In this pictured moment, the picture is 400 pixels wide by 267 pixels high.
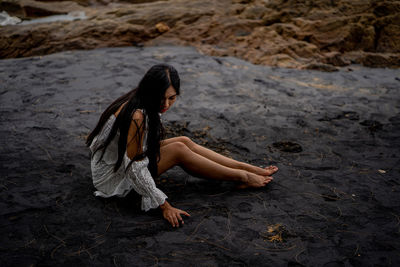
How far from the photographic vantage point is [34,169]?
260 cm

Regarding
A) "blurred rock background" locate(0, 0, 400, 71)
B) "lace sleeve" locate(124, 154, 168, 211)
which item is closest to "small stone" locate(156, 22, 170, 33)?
"blurred rock background" locate(0, 0, 400, 71)

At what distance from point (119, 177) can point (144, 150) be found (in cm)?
31

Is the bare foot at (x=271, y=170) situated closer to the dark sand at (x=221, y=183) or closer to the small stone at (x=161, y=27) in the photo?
the dark sand at (x=221, y=183)

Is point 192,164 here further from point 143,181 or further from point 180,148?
point 143,181

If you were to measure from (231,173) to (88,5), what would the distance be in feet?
29.4

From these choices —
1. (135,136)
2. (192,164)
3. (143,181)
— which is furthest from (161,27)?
(143,181)

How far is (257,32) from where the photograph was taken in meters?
6.80

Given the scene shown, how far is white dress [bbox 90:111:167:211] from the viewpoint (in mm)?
1995

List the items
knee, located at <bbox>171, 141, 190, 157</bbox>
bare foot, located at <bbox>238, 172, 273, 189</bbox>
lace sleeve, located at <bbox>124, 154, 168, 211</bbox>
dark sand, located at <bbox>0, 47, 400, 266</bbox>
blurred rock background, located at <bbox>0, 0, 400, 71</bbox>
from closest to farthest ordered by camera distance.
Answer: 1. dark sand, located at <bbox>0, 47, 400, 266</bbox>
2. lace sleeve, located at <bbox>124, 154, 168, 211</bbox>
3. knee, located at <bbox>171, 141, 190, 157</bbox>
4. bare foot, located at <bbox>238, 172, 273, 189</bbox>
5. blurred rock background, located at <bbox>0, 0, 400, 71</bbox>

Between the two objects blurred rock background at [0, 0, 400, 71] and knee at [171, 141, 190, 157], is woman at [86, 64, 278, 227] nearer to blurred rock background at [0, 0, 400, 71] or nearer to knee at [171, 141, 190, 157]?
knee at [171, 141, 190, 157]

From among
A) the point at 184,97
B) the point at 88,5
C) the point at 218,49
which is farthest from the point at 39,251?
the point at 88,5

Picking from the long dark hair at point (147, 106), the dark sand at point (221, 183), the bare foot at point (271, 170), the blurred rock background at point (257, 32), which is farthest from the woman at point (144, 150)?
the blurred rock background at point (257, 32)

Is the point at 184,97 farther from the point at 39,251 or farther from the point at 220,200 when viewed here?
the point at 39,251

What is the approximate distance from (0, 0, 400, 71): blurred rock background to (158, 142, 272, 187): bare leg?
4.30m
